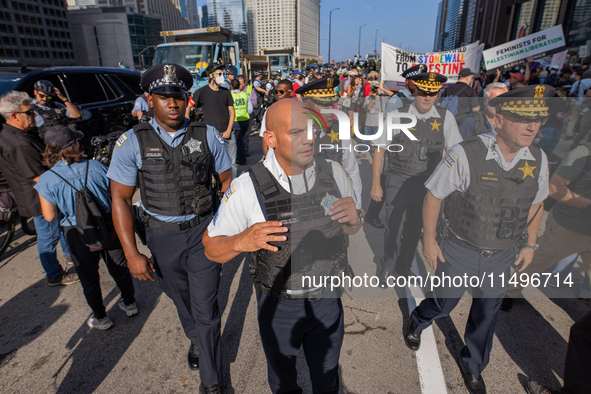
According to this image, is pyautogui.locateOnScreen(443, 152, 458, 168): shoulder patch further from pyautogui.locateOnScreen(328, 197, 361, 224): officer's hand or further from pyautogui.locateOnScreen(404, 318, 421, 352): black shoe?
pyautogui.locateOnScreen(404, 318, 421, 352): black shoe

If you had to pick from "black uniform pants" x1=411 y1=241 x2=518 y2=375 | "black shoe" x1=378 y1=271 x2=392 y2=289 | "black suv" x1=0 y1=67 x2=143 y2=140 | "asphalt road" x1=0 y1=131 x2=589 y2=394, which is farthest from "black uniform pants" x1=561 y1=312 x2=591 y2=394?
"black suv" x1=0 y1=67 x2=143 y2=140

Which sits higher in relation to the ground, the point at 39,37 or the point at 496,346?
the point at 39,37

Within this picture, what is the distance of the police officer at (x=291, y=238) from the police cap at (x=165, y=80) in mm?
1106

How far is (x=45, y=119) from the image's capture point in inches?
173

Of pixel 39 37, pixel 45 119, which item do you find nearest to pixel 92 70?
pixel 45 119

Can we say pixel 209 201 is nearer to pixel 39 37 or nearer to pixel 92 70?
pixel 92 70

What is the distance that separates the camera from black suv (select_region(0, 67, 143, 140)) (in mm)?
6020

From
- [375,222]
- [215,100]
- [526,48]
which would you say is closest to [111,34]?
[215,100]

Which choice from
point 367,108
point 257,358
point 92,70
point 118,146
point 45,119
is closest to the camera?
point 118,146

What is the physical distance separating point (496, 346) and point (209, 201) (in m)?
Result: 2.80

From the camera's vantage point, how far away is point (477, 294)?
7.72 ft

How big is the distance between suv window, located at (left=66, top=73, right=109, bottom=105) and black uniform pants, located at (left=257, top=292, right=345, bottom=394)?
676cm

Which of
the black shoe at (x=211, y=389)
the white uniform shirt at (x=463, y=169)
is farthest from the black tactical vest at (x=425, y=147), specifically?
the black shoe at (x=211, y=389)

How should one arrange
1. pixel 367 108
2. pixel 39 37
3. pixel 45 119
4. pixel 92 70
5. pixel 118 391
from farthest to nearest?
pixel 39 37 → pixel 367 108 → pixel 92 70 → pixel 45 119 → pixel 118 391
